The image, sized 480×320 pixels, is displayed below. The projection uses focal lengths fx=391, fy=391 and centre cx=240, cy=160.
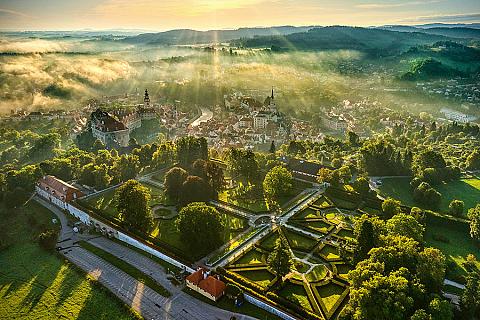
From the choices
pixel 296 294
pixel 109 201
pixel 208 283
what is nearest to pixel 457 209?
pixel 296 294

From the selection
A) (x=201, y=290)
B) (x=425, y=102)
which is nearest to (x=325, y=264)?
(x=201, y=290)

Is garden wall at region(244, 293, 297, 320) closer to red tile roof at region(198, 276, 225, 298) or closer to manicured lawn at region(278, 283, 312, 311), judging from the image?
manicured lawn at region(278, 283, 312, 311)

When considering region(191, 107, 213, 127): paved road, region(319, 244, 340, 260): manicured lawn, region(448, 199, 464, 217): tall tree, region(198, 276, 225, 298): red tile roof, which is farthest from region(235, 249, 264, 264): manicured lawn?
region(191, 107, 213, 127): paved road

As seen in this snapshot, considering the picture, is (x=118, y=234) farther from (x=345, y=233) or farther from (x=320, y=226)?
(x=345, y=233)

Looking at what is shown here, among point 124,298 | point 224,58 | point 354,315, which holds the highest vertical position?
point 224,58

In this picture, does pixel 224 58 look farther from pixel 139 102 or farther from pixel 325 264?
pixel 325 264

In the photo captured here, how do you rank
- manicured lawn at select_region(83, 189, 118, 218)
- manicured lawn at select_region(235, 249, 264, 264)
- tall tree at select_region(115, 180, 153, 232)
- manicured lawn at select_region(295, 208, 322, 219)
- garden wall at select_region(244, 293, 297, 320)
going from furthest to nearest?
manicured lawn at select_region(83, 189, 118, 218)
manicured lawn at select_region(295, 208, 322, 219)
tall tree at select_region(115, 180, 153, 232)
manicured lawn at select_region(235, 249, 264, 264)
garden wall at select_region(244, 293, 297, 320)
